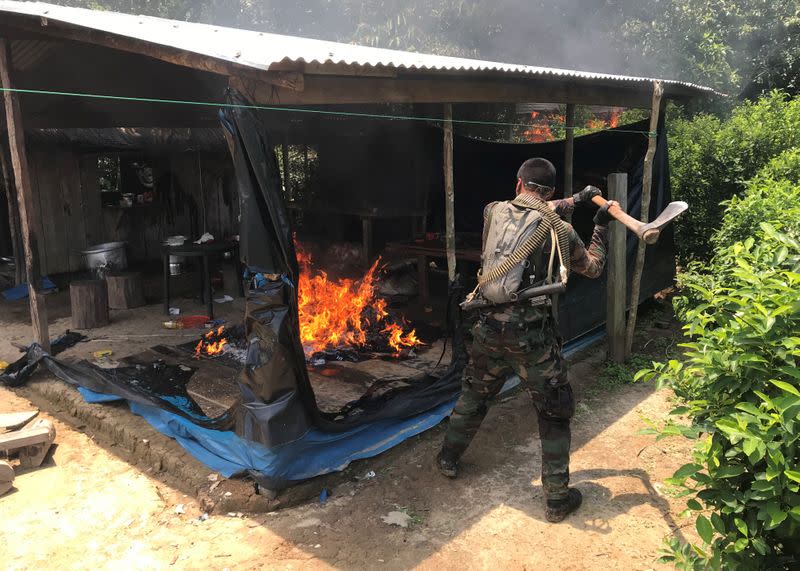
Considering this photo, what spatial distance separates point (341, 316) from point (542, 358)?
392 cm

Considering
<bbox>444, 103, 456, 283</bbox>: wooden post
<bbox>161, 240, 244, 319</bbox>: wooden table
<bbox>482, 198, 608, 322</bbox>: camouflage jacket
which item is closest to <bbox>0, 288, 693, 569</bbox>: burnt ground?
<bbox>482, 198, 608, 322</bbox>: camouflage jacket

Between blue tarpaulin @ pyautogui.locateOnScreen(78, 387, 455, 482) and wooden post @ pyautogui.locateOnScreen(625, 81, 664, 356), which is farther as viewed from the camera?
wooden post @ pyautogui.locateOnScreen(625, 81, 664, 356)

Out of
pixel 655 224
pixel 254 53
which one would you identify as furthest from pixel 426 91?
pixel 655 224

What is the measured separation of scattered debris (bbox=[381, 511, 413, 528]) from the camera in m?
4.20

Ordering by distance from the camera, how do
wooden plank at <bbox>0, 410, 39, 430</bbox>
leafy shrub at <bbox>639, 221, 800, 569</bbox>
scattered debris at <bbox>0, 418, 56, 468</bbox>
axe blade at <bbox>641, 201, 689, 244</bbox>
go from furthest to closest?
wooden plank at <bbox>0, 410, 39, 430</bbox>, scattered debris at <bbox>0, 418, 56, 468</bbox>, axe blade at <bbox>641, 201, 689, 244</bbox>, leafy shrub at <bbox>639, 221, 800, 569</bbox>

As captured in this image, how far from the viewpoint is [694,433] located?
8.53 ft

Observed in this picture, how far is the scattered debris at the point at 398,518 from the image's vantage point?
4203 mm

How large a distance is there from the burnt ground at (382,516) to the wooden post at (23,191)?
5.31 ft

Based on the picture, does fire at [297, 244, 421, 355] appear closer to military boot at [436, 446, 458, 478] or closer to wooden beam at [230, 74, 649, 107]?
military boot at [436, 446, 458, 478]

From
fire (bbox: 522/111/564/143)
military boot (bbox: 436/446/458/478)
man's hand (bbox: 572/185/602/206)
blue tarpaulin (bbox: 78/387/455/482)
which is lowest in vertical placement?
military boot (bbox: 436/446/458/478)

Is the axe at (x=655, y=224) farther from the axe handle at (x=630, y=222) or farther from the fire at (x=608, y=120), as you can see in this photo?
the fire at (x=608, y=120)

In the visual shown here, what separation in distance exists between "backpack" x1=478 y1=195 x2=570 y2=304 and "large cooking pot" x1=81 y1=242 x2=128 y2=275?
26.7 feet

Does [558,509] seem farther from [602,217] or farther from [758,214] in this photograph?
[758,214]

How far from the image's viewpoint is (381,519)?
424cm
